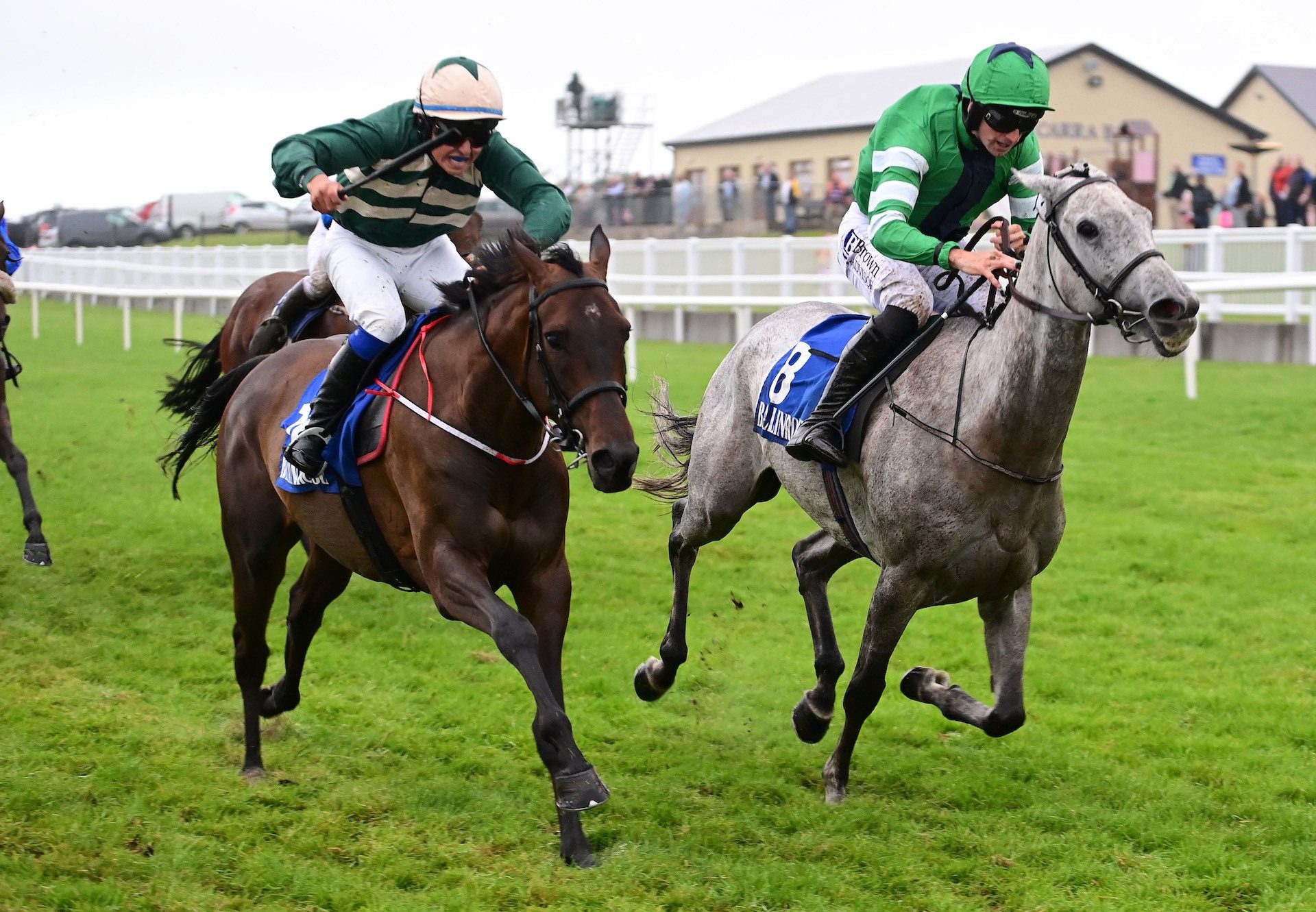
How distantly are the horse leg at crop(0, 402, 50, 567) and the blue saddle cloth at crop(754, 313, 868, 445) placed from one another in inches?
168

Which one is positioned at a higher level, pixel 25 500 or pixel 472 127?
pixel 472 127

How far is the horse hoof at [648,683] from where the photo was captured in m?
5.94

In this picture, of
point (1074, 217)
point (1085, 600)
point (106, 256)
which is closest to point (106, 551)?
point (1085, 600)

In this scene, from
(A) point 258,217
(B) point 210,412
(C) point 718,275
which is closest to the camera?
(B) point 210,412

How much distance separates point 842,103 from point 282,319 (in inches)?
1265

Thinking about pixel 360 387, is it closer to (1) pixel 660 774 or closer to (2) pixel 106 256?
(1) pixel 660 774

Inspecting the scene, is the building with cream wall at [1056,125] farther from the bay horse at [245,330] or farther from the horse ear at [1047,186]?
the horse ear at [1047,186]

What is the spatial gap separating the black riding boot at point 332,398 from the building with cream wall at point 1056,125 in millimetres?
29886

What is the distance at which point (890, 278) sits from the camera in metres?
5.12

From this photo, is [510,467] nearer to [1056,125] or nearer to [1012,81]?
[1012,81]

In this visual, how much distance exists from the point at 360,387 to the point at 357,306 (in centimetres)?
28

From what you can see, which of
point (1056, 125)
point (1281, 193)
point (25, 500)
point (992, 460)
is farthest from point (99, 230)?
point (992, 460)

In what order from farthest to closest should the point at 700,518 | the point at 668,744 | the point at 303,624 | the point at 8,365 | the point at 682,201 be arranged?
the point at 682,201, the point at 8,365, the point at 700,518, the point at 668,744, the point at 303,624

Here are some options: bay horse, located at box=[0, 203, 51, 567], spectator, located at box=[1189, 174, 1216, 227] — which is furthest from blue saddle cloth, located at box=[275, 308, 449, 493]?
spectator, located at box=[1189, 174, 1216, 227]
